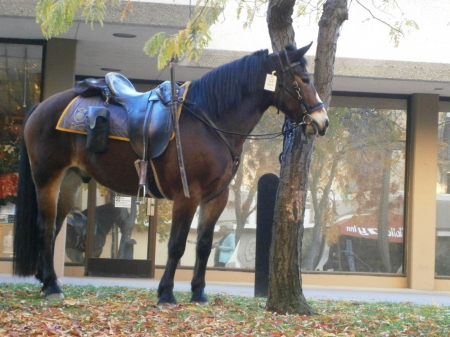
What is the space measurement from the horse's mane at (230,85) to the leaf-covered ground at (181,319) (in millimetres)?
1960

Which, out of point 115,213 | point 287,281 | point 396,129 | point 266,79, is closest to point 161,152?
point 266,79

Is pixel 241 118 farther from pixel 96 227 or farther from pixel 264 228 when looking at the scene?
pixel 96 227

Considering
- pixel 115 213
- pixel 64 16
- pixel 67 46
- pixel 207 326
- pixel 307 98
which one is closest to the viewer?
pixel 207 326

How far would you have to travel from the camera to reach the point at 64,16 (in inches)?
312

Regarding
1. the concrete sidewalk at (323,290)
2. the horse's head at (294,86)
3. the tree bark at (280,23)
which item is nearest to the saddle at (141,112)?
the horse's head at (294,86)

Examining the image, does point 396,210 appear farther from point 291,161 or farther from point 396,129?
point 291,161

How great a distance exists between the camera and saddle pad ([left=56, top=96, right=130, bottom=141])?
776 cm

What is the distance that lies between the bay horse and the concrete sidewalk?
2909 mm

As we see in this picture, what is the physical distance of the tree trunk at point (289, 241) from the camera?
746cm

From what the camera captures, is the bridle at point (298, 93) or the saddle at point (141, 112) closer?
the bridle at point (298, 93)

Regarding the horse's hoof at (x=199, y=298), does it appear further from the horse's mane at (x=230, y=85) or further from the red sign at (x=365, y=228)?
the red sign at (x=365, y=228)

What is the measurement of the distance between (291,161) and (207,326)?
1999 millimetres

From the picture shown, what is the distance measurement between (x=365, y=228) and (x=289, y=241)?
7.50 metres

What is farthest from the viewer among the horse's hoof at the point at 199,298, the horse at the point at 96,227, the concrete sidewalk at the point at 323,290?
the horse at the point at 96,227
